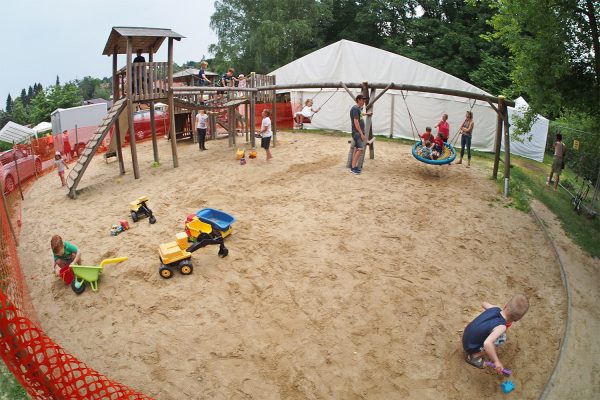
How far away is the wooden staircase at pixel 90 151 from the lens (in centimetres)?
1167

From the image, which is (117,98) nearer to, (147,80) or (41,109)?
(147,80)

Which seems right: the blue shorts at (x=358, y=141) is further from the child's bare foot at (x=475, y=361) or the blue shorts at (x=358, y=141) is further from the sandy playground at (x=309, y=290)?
the child's bare foot at (x=475, y=361)

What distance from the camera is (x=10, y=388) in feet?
14.7

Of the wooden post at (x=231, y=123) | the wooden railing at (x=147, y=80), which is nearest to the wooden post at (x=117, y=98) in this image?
the wooden railing at (x=147, y=80)

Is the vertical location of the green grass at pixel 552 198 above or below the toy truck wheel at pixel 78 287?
above

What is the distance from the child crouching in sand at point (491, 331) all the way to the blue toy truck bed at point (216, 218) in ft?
15.0

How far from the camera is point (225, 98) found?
54.3ft

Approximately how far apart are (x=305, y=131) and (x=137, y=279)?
590 inches

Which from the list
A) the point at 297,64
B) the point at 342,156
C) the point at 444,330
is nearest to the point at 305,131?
the point at 297,64

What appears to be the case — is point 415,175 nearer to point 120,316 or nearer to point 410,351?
point 410,351

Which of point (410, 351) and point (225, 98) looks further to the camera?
point (225, 98)

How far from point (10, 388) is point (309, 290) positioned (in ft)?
13.2

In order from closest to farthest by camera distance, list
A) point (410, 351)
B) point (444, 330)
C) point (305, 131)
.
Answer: point (410, 351)
point (444, 330)
point (305, 131)

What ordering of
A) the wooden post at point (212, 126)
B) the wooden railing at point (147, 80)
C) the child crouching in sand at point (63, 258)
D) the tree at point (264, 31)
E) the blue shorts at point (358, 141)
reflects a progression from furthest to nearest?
the tree at point (264, 31), the wooden post at point (212, 126), the wooden railing at point (147, 80), the blue shorts at point (358, 141), the child crouching in sand at point (63, 258)
